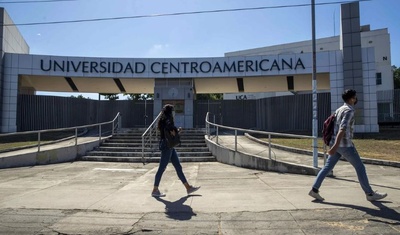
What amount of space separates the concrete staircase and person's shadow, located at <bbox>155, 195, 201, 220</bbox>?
277 inches

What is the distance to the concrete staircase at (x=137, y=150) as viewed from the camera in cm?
1262

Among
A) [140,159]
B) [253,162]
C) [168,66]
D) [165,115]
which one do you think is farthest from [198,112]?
[165,115]

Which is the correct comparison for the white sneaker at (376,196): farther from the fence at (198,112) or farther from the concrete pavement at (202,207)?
the fence at (198,112)

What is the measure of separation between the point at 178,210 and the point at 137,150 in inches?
364

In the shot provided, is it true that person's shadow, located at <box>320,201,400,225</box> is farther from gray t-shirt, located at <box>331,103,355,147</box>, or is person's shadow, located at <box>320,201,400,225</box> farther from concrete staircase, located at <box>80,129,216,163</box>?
concrete staircase, located at <box>80,129,216,163</box>

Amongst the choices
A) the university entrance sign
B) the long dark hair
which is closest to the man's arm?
the long dark hair

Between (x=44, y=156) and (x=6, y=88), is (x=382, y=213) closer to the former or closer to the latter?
(x=44, y=156)

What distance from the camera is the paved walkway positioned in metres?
4.07

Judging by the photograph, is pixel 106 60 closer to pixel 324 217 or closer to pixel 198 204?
pixel 198 204

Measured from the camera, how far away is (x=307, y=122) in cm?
2038

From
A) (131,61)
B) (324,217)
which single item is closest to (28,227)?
(324,217)

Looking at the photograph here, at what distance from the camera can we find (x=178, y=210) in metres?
4.96

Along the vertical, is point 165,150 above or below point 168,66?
below

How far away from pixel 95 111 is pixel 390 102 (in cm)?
2379
